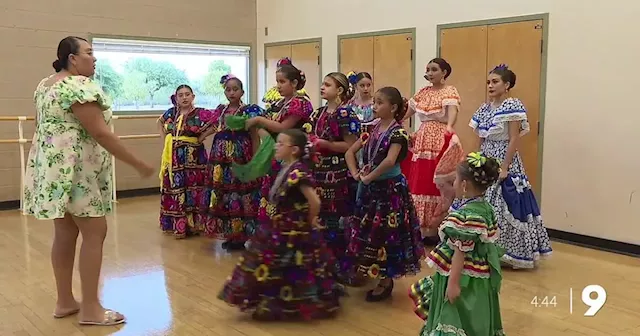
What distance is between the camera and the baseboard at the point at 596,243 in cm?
475

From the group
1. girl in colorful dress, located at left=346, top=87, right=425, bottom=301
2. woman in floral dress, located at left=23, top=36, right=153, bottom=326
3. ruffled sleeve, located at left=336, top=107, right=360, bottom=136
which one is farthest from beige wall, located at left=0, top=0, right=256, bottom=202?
girl in colorful dress, located at left=346, top=87, right=425, bottom=301

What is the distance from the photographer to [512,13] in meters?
5.37

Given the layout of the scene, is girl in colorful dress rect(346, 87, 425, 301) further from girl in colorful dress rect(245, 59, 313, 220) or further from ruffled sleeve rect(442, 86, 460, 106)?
ruffled sleeve rect(442, 86, 460, 106)

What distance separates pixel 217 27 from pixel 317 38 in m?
1.55

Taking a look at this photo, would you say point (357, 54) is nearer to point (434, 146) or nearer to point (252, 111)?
point (434, 146)

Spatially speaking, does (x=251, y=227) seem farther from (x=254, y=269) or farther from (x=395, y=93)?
(x=395, y=93)

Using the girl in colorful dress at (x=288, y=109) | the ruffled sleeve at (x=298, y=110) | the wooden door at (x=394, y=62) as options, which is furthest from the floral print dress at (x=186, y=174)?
the wooden door at (x=394, y=62)

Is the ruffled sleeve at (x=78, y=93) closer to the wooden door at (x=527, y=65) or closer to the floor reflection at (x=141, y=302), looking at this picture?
the floor reflection at (x=141, y=302)

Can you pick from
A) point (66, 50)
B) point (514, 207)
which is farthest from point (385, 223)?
point (66, 50)

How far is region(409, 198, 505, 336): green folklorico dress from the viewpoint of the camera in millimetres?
2469

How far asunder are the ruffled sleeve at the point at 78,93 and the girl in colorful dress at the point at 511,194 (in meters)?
2.71

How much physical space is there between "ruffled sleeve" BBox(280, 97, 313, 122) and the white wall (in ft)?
7.68

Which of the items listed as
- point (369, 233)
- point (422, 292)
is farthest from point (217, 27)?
point (422, 292)

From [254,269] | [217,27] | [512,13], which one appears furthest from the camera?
[217,27]
